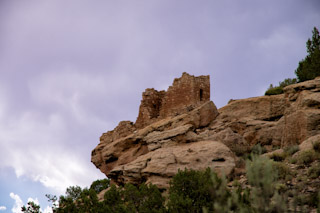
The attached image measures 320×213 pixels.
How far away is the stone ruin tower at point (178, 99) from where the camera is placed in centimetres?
2603

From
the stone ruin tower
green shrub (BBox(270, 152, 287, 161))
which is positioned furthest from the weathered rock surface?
the stone ruin tower

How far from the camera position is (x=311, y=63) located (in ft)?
105

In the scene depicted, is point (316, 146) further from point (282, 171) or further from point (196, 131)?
point (196, 131)

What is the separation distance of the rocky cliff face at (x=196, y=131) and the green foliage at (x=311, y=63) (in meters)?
9.42

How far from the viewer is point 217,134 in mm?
20438

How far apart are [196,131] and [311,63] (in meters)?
17.1

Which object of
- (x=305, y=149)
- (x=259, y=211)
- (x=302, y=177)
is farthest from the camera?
(x=305, y=149)

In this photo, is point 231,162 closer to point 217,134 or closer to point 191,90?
point 217,134

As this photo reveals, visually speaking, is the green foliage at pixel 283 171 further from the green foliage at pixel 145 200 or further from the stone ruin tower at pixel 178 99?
the stone ruin tower at pixel 178 99

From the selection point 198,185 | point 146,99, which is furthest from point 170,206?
point 146,99

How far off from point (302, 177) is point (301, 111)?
6148 millimetres

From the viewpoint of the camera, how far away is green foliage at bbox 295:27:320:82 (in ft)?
98.7

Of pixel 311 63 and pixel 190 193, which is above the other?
pixel 311 63

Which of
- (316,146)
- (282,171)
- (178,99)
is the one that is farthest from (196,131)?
(282,171)
